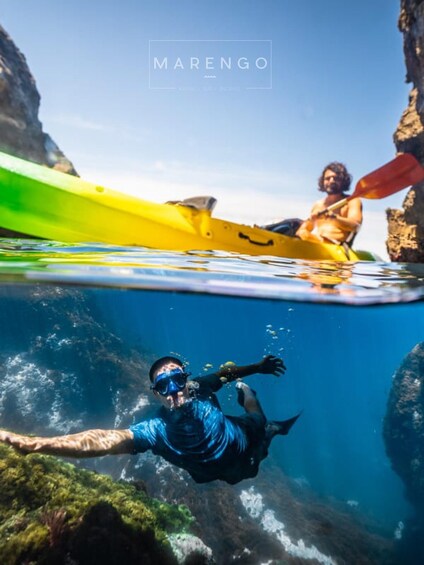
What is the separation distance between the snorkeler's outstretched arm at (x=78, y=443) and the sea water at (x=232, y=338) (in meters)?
0.55

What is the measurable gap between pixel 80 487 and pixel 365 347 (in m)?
5.34

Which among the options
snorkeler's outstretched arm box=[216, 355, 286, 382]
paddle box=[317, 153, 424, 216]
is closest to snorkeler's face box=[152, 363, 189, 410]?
snorkeler's outstretched arm box=[216, 355, 286, 382]

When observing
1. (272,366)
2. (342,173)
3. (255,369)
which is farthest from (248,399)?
(342,173)

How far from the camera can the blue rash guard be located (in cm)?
356

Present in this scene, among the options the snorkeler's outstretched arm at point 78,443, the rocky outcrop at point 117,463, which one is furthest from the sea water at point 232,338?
the snorkeler's outstretched arm at point 78,443

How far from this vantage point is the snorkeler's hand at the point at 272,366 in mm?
5492

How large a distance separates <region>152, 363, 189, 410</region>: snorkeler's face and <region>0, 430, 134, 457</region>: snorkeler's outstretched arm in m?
0.47

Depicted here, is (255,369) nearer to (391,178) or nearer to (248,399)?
(248,399)

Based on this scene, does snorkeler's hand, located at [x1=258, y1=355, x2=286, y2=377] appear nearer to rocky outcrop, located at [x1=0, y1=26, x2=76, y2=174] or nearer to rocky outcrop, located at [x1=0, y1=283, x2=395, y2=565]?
rocky outcrop, located at [x1=0, y1=283, x2=395, y2=565]

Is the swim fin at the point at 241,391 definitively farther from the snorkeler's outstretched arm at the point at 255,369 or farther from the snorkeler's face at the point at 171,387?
the snorkeler's face at the point at 171,387

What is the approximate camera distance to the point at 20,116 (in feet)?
50.2

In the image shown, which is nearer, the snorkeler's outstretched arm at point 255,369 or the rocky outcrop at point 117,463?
the rocky outcrop at point 117,463

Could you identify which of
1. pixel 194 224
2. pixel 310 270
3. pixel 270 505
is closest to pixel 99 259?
pixel 194 224

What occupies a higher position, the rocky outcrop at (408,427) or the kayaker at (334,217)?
the kayaker at (334,217)
